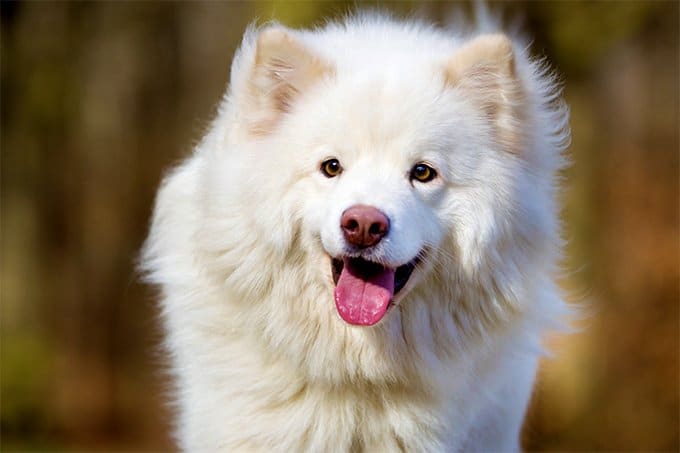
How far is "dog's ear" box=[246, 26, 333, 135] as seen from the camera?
451 cm

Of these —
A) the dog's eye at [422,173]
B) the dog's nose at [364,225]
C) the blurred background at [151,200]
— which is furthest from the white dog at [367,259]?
the blurred background at [151,200]

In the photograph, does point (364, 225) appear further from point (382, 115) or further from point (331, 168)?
point (382, 115)

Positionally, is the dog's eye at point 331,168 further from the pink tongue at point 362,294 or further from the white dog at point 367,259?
the pink tongue at point 362,294

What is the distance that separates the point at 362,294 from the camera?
168 inches

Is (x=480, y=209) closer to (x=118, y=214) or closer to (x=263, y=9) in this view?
(x=263, y=9)

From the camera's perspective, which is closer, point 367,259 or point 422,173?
point 367,259

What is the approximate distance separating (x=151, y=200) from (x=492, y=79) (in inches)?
524

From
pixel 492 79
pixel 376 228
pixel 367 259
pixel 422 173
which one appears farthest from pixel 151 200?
pixel 376 228

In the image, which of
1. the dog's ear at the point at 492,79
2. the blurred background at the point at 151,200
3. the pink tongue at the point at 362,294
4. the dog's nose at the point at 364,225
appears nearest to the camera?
the dog's nose at the point at 364,225

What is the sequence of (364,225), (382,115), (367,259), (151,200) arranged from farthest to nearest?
(151,200) < (382,115) < (367,259) < (364,225)

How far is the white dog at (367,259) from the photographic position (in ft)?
14.2

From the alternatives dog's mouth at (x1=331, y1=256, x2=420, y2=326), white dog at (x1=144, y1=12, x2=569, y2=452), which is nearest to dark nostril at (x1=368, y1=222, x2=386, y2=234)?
white dog at (x1=144, y1=12, x2=569, y2=452)

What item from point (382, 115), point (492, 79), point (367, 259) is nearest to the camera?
point (367, 259)

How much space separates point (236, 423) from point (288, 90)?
1.52 metres
